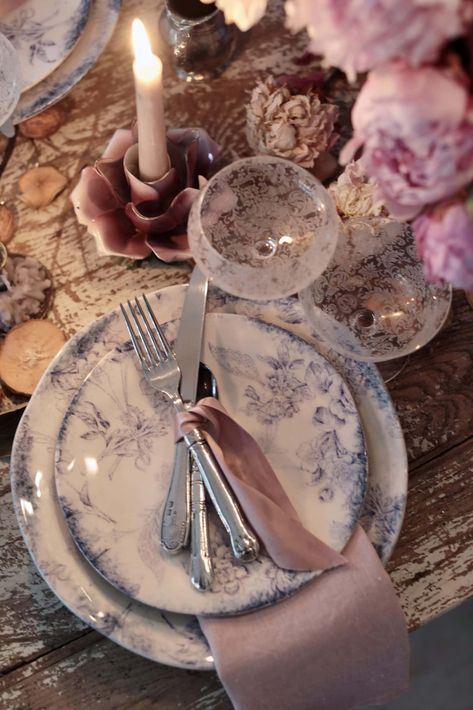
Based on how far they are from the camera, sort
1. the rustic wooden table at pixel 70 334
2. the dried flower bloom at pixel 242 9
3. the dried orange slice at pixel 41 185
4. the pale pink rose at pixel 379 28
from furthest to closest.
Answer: the dried orange slice at pixel 41 185 → the rustic wooden table at pixel 70 334 → the dried flower bloom at pixel 242 9 → the pale pink rose at pixel 379 28

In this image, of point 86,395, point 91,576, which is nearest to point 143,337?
point 86,395

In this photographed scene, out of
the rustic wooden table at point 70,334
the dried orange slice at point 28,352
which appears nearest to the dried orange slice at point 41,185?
the rustic wooden table at point 70,334

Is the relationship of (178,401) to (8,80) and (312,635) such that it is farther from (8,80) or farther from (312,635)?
(8,80)

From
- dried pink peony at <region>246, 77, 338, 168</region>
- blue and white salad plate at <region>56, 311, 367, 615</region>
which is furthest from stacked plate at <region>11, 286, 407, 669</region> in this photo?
dried pink peony at <region>246, 77, 338, 168</region>

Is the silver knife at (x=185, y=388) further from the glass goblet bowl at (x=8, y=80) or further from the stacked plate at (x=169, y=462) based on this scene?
the glass goblet bowl at (x=8, y=80)

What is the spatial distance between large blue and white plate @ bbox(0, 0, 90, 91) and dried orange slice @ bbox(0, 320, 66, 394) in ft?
0.73

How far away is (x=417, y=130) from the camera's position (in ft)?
1.18

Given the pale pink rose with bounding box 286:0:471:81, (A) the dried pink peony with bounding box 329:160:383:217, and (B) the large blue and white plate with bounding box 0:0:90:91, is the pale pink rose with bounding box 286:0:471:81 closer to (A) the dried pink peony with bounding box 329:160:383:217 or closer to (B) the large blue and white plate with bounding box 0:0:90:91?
(A) the dried pink peony with bounding box 329:160:383:217

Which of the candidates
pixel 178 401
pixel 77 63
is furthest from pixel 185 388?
pixel 77 63

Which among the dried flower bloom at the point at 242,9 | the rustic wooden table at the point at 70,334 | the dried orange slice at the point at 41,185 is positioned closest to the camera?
the dried flower bloom at the point at 242,9

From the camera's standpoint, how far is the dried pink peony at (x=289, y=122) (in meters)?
0.67

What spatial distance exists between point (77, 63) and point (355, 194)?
11.5 inches

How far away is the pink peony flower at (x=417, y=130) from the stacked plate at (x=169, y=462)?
23 centimetres

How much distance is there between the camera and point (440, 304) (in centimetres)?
63
